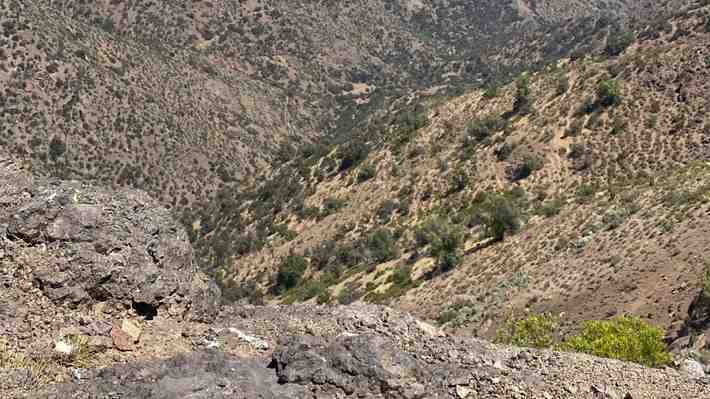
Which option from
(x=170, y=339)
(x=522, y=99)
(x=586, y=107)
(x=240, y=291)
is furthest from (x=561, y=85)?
(x=170, y=339)

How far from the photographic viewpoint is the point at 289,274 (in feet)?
169

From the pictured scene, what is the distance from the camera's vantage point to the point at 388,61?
5207 inches

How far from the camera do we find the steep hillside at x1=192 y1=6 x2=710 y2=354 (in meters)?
27.9

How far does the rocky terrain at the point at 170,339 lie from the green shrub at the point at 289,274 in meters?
41.2

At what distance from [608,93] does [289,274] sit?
88.6 feet

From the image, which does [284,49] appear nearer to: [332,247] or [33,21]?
[33,21]

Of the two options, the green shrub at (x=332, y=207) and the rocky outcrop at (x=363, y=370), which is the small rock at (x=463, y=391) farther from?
the green shrub at (x=332, y=207)

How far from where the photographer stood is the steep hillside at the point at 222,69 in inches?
2906

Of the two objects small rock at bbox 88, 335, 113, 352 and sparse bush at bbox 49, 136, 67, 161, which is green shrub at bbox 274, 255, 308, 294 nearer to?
sparse bush at bbox 49, 136, 67, 161

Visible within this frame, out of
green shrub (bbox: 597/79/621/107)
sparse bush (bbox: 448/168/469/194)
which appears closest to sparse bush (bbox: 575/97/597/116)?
green shrub (bbox: 597/79/621/107)

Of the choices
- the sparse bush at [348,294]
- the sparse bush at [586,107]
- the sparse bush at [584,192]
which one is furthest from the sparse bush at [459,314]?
the sparse bush at [586,107]

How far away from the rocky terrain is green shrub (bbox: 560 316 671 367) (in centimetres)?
588

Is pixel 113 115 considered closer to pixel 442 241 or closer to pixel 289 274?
pixel 289 274

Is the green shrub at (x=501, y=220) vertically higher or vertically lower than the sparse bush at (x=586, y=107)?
lower
